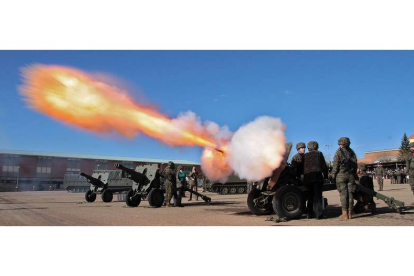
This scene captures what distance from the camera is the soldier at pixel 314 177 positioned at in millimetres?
9305

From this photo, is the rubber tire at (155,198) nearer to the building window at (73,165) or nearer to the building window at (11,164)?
the building window at (11,164)

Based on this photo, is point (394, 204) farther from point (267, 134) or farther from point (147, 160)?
point (147, 160)

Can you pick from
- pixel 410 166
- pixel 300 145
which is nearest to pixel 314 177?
pixel 300 145

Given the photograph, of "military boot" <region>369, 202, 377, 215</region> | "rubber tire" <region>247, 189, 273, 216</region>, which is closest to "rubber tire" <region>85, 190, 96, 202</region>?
"rubber tire" <region>247, 189, 273, 216</region>

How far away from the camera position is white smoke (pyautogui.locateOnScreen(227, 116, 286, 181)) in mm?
9453

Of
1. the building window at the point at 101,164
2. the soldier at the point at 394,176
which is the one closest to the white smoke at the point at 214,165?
the soldier at the point at 394,176

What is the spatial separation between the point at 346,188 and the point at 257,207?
2.67 metres

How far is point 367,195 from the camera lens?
9945 mm

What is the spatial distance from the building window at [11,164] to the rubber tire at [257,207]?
52084 mm

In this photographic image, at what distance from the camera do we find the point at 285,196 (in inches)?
363

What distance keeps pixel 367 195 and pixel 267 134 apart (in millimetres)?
3400

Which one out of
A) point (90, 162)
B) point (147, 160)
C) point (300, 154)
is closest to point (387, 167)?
point (147, 160)

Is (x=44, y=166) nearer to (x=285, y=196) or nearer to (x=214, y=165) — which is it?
(x=214, y=165)

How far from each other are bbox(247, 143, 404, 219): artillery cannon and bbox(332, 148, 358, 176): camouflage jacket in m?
0.52
